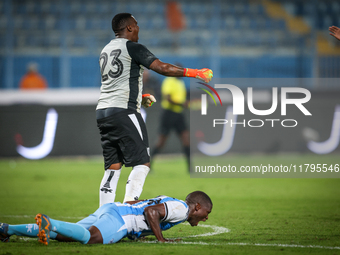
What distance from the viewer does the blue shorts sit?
389cm

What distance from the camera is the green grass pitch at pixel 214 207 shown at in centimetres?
394

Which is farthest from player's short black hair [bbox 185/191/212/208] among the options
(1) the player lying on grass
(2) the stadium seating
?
(2) the stadium seating

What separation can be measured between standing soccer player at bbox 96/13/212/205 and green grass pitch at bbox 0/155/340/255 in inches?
25.3

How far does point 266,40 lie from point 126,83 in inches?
689

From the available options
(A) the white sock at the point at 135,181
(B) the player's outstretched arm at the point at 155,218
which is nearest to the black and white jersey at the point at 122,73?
(A) the white sock at the point at 135,181

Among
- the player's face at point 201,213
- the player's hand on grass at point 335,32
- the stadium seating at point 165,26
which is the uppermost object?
the stadium seating at point 165,26

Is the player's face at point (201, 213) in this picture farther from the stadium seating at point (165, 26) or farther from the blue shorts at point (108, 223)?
the stadium seating at point (165, 26)

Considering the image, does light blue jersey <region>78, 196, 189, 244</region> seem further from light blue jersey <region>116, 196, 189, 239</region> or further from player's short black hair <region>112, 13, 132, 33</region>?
player's short black hair <region>112, 13, 132, 33</region>

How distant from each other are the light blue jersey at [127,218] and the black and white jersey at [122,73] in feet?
3.32

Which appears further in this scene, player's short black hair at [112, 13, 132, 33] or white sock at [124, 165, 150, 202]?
player's short black hair at [112, 13, 132, 33]

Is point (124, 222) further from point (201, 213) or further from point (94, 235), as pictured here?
point (201, 213)

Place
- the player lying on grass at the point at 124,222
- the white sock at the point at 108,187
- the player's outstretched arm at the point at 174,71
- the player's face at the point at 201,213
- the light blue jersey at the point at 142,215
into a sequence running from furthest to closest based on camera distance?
the white sock at the point at 108,187 → the player's outstretched arm at the point at 174,71 → the player's face at the point at 201,213 → the light blue jersey at the point at 142,215 → the player lying on grass at the point at 124,222

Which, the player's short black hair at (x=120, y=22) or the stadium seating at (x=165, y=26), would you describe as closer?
the player's short black hair at (x=120, y=22)

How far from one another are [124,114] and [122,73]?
385mm
